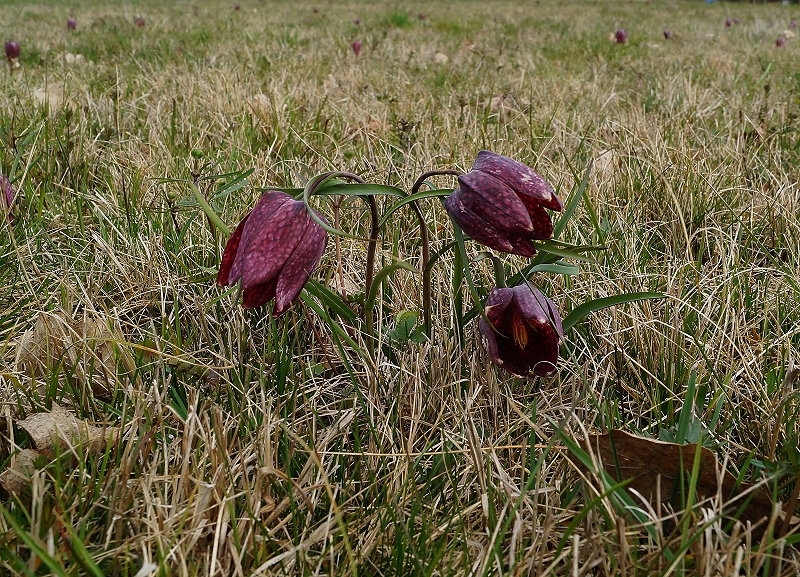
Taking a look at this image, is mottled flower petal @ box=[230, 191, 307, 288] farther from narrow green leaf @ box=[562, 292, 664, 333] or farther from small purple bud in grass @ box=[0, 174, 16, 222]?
small purple bud in grass @ box=[0, 174, 16, 222]

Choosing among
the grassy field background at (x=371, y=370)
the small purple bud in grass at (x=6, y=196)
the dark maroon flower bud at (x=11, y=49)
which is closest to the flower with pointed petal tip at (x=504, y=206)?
the grassy field background at (x=371, y=370)

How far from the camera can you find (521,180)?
98cm

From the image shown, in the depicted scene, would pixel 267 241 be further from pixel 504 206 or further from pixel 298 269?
pixel 504 206

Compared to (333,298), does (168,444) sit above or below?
below

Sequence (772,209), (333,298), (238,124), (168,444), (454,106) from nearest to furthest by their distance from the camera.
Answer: (168,444) → (333,298) → (772,209) → (238,124) → (454,106)

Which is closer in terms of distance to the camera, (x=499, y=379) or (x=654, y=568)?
(x=654, y=568)

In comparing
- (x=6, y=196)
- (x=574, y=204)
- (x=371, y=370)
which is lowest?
(x=371, y=370)

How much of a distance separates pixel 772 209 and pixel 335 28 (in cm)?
479

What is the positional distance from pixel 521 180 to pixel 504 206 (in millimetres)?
50

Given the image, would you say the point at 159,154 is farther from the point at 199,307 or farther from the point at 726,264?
the point at 726,264

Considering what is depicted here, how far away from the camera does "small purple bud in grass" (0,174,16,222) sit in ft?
4.74

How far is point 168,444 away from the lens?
97 cm

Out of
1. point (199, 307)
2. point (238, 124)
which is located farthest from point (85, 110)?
point (199, 307)

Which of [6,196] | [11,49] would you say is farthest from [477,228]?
[11,49]
